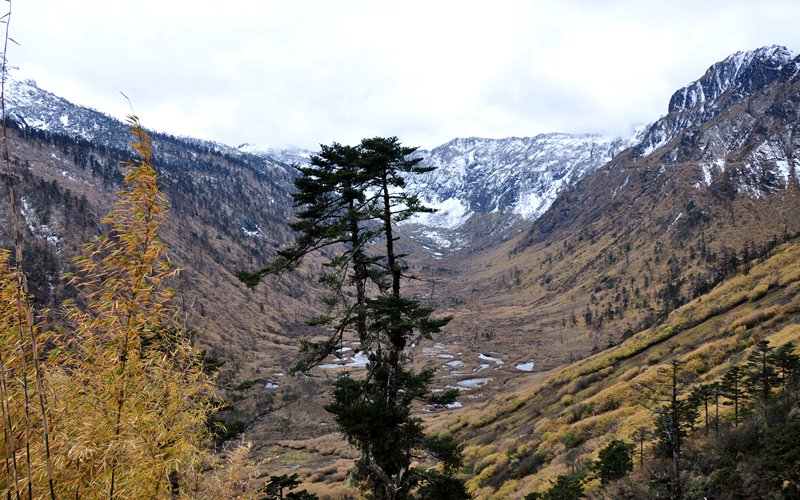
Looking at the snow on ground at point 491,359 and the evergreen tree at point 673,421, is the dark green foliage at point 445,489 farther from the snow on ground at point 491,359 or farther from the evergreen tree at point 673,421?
the snow on ground at point 491,359

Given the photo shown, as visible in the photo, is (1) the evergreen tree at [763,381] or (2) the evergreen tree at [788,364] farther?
(1) the evergreen tree at [763,381]

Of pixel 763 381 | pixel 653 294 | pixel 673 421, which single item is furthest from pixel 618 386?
pixel 653 294

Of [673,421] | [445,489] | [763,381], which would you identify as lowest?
[445,489]

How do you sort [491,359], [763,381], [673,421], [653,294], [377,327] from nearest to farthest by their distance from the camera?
[377,327] < [673,421] < [763,381] < [491,359] < [653,294]

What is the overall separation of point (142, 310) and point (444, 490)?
34.5ft

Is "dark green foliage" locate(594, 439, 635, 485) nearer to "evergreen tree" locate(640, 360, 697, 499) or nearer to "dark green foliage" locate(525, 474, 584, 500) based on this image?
"dark green foliage" locate(525, 474, 584, 500)

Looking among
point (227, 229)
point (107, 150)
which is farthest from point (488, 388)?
point (107, 150)

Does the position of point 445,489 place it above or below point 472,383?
above

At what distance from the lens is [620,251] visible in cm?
15675

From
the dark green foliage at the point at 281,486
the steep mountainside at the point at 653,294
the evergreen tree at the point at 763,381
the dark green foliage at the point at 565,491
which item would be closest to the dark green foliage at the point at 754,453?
the evergreen tree at the point at 763,381

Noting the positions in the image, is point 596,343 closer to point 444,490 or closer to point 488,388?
point 488,388

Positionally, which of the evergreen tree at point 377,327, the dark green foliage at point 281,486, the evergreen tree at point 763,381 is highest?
the evergreen tree at point 377,327

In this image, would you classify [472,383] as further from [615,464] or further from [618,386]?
[615,464]

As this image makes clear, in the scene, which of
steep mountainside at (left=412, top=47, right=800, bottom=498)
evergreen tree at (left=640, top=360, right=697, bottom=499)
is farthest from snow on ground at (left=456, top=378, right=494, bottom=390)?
evergreen tree at (left=640, top=360, right=697, bottom=499)
